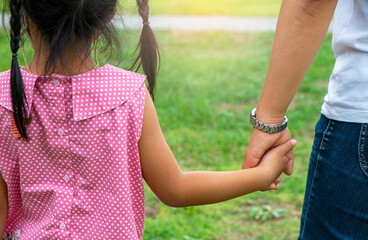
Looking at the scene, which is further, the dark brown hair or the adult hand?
the adult hand

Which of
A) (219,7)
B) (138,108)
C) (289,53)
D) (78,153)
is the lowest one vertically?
(219,7)

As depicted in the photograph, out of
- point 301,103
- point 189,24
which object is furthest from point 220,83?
point 189,24

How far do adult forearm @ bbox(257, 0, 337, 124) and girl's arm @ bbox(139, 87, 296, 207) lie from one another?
0.80 ft

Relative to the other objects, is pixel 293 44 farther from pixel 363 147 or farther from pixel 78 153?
pixel 78 153

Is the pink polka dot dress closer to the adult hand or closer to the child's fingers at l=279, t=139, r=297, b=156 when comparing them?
the adult hand

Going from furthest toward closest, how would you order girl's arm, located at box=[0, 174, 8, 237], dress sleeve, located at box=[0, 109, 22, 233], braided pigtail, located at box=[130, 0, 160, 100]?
1. braided pigtail, located at box=[130, 0, 160, 100]
2. girl's arm, located at box=[0, 174, 8, 237]
3. dress sleeve, located at box=[0, 109, 22, 233]

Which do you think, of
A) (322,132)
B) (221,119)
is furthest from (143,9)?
(221,119)

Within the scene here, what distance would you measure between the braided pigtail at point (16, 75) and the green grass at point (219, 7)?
8231mm

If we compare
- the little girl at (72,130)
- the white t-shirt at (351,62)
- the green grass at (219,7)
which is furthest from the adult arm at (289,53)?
the green grass at (219,7)

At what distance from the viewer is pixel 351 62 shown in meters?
1.67

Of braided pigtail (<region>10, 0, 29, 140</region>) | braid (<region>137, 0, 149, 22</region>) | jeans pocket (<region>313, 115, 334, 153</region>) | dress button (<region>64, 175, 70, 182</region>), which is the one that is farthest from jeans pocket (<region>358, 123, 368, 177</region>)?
braided pigtail (<region>10, 0, 29, 140</region>)

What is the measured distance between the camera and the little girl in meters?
1.60

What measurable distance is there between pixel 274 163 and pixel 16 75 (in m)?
0.96

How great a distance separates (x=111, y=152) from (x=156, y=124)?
163 millimetres
